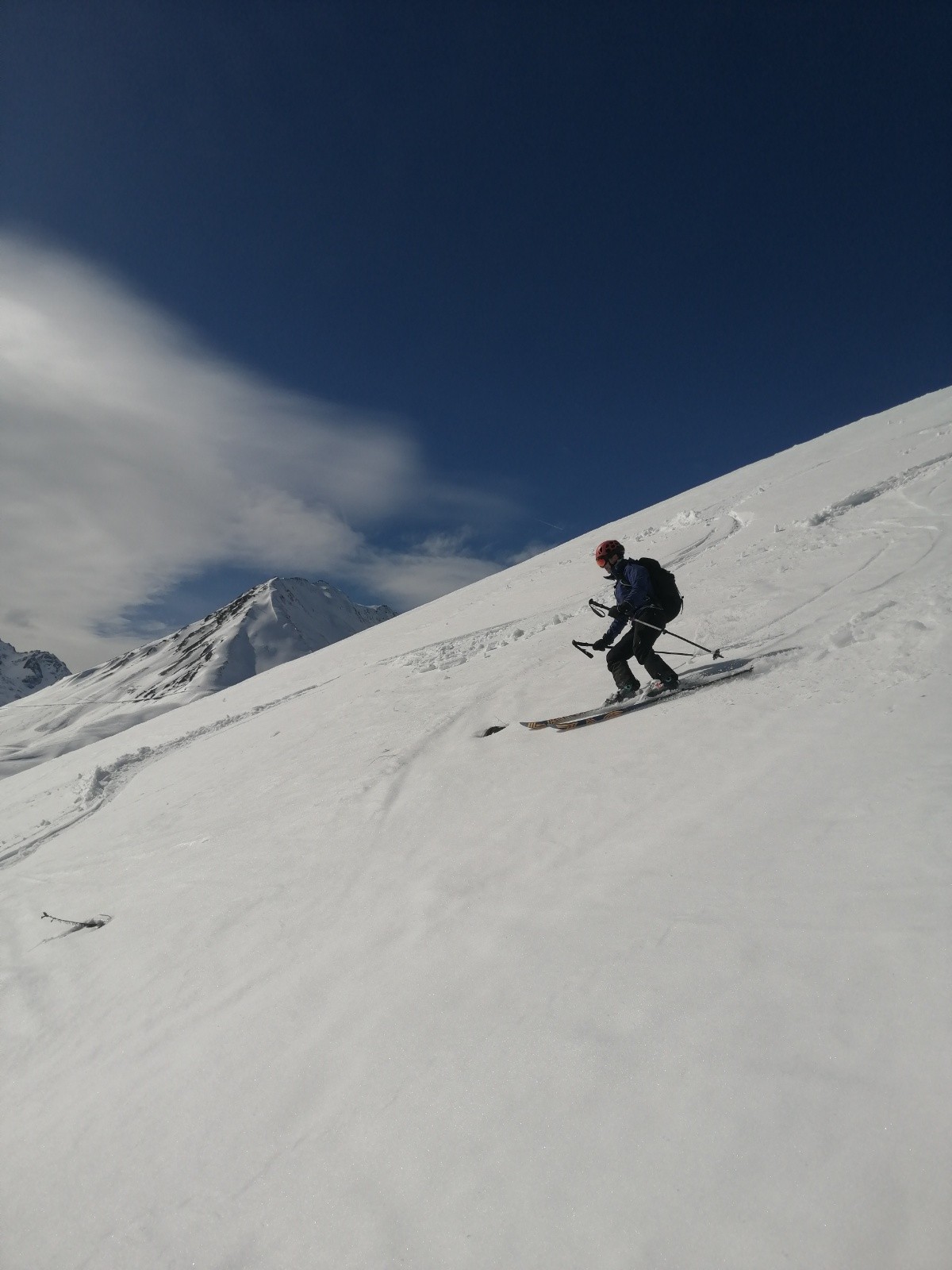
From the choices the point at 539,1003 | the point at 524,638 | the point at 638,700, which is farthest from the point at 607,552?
the point at 524,638

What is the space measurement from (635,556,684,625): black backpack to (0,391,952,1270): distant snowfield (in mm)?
1294

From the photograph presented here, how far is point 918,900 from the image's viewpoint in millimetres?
3090

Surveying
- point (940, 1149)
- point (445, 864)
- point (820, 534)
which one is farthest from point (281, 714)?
point (940, 1149)

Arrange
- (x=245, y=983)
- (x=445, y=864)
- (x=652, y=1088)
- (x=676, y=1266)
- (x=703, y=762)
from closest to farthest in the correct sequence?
(x=676, y=1266)
(x=652, y=1088)
(x=245, y=983)
(x=445, y=864)
(x=703, y=762)

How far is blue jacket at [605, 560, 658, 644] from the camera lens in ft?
25.3

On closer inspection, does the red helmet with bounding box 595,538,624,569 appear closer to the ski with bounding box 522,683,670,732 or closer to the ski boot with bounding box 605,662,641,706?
the ski boot with bounding box 605,662,641,706

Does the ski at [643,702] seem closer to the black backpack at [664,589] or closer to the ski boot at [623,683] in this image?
the ski boot at [623,683]

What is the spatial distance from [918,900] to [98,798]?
15202mm

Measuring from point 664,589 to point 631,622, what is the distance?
0.60 m

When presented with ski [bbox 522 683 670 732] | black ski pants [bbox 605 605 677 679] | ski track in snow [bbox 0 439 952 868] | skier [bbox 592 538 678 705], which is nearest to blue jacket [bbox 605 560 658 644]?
skier [bbox 592 538 678 705]

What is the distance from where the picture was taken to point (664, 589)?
785 centimetres

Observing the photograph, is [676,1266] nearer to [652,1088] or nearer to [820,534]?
[652,1088]

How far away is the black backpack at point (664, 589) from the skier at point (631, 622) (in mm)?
61

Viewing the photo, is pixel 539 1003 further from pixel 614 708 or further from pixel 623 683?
pixel 623 683
